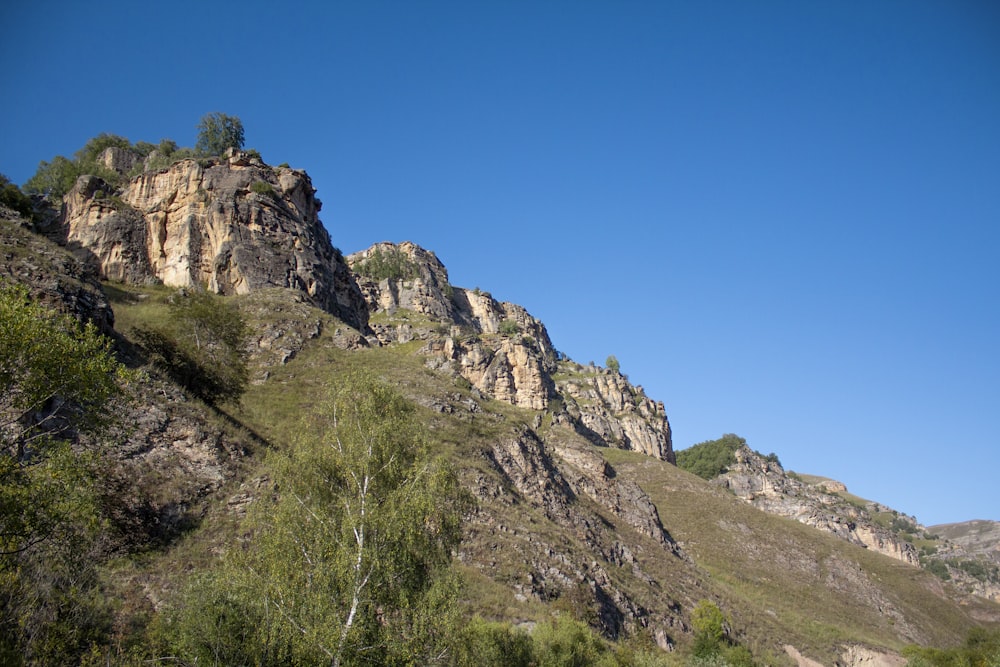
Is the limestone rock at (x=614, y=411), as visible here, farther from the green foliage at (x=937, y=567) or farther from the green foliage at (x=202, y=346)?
the green foliage at (x=202, y=346)

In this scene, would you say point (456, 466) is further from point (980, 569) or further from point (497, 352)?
point (980, 569)

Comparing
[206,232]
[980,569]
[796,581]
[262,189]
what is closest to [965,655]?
[796,581]

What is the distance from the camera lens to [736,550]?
2896 inches

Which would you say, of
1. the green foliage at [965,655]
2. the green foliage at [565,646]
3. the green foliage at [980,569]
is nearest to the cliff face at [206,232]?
the green foliage at [565,646]

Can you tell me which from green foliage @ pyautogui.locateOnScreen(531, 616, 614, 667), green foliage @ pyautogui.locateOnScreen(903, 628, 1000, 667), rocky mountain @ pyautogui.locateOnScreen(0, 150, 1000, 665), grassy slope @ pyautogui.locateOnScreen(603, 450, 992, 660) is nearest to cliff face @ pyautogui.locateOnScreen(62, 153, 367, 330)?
rocky mountain @ pyautogui.locateOnScreen(0, 150, 1000, 665)

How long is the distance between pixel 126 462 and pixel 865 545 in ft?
395

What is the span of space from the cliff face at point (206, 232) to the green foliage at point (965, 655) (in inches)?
2724

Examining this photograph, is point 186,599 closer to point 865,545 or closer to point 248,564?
point 248,564

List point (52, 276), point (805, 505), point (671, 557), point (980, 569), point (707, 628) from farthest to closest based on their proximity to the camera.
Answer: point (980, 569)
point (805, 505)
point (671, 557)
point (707, 628)
point (52, 276)

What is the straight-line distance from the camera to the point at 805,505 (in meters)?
112

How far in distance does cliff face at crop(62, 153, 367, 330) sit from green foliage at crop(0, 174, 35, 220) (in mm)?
4278

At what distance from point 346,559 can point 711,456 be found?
437ft

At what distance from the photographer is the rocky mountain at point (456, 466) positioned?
98.2ft

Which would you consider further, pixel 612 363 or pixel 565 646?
pixel 612 363
